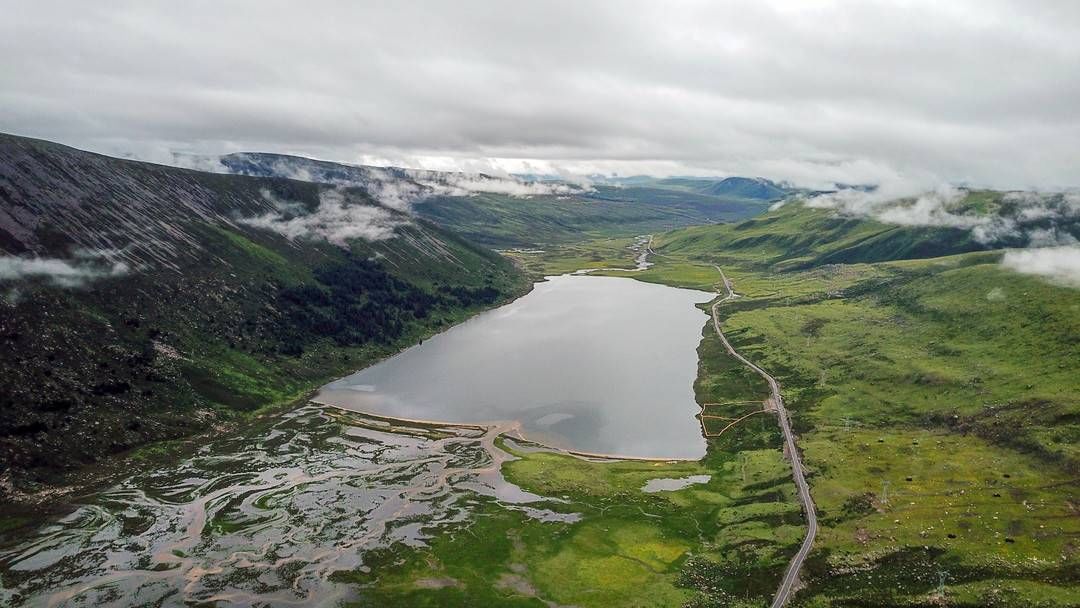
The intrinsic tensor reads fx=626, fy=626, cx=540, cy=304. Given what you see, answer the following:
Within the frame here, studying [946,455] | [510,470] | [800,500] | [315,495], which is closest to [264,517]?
[315,495]

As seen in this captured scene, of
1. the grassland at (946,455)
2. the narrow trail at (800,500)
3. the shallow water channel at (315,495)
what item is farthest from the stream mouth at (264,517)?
the grassland at (946,455)

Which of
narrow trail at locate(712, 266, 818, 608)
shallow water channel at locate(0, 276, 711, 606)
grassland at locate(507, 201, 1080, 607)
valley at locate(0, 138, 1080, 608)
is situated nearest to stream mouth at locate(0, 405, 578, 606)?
shallow water channel at locate(0, 276, 711, 606)

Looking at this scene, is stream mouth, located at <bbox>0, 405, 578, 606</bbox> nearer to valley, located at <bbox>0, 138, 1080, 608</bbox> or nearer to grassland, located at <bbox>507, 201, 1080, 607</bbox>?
valley, located at <bbox>0, 138, 1080, 608</bbox>

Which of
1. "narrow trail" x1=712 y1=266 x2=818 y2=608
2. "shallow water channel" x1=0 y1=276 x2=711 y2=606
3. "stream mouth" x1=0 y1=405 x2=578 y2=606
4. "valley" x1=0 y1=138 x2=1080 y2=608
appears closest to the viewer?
"narrow trail" x1=712 y1=266 x2=818 y2=608

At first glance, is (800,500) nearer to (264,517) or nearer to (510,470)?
(510,470)

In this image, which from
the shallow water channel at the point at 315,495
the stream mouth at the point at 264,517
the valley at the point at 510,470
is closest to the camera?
the stream mouth at the point at 264,517

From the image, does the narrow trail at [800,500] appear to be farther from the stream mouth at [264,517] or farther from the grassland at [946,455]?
the stream mouth at [264,517]
